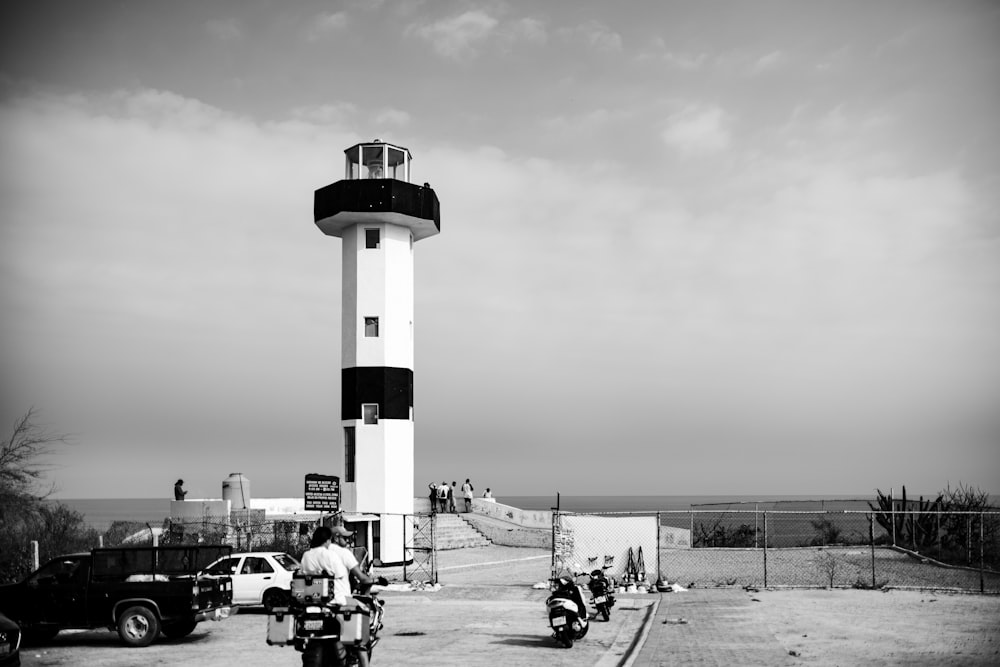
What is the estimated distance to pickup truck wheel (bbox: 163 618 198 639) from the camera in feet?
59.4

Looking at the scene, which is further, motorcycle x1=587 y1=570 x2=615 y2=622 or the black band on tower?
the black band on tower

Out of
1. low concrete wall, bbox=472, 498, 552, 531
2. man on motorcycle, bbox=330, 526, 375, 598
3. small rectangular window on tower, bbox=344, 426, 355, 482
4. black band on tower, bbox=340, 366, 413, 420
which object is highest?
black band on tower, bbox=340, 366, 413, 420

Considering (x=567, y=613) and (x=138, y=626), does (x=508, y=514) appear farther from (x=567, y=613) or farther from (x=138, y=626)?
(x=567, y=613)

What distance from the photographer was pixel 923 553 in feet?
114

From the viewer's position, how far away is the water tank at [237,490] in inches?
1724

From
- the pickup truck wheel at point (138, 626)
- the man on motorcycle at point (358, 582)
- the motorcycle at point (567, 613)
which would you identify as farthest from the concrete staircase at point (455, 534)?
the man on motorcycle at point (358, 582)

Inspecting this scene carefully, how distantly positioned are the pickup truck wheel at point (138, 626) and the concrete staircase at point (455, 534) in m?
25.7

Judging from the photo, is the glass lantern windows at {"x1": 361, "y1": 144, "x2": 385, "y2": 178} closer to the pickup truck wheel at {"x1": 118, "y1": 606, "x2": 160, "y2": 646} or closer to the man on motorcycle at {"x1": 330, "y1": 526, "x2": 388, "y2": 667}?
the pickup truck wheel at {"x1": 118, "y1": 606, "x2": 160, "y2": 646}

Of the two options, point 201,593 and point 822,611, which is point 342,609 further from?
point 822,611

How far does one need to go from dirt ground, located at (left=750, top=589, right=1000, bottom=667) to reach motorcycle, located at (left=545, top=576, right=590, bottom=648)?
134 inches

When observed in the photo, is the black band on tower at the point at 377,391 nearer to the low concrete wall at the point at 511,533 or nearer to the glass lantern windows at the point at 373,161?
the glass lantern windows at the point at 373,161

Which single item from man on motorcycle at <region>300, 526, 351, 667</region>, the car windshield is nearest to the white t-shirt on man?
man on motorcycle at <region>300, 526, 351, 667</region>

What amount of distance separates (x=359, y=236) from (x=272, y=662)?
22209 millimetres

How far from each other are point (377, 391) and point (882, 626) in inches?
816
